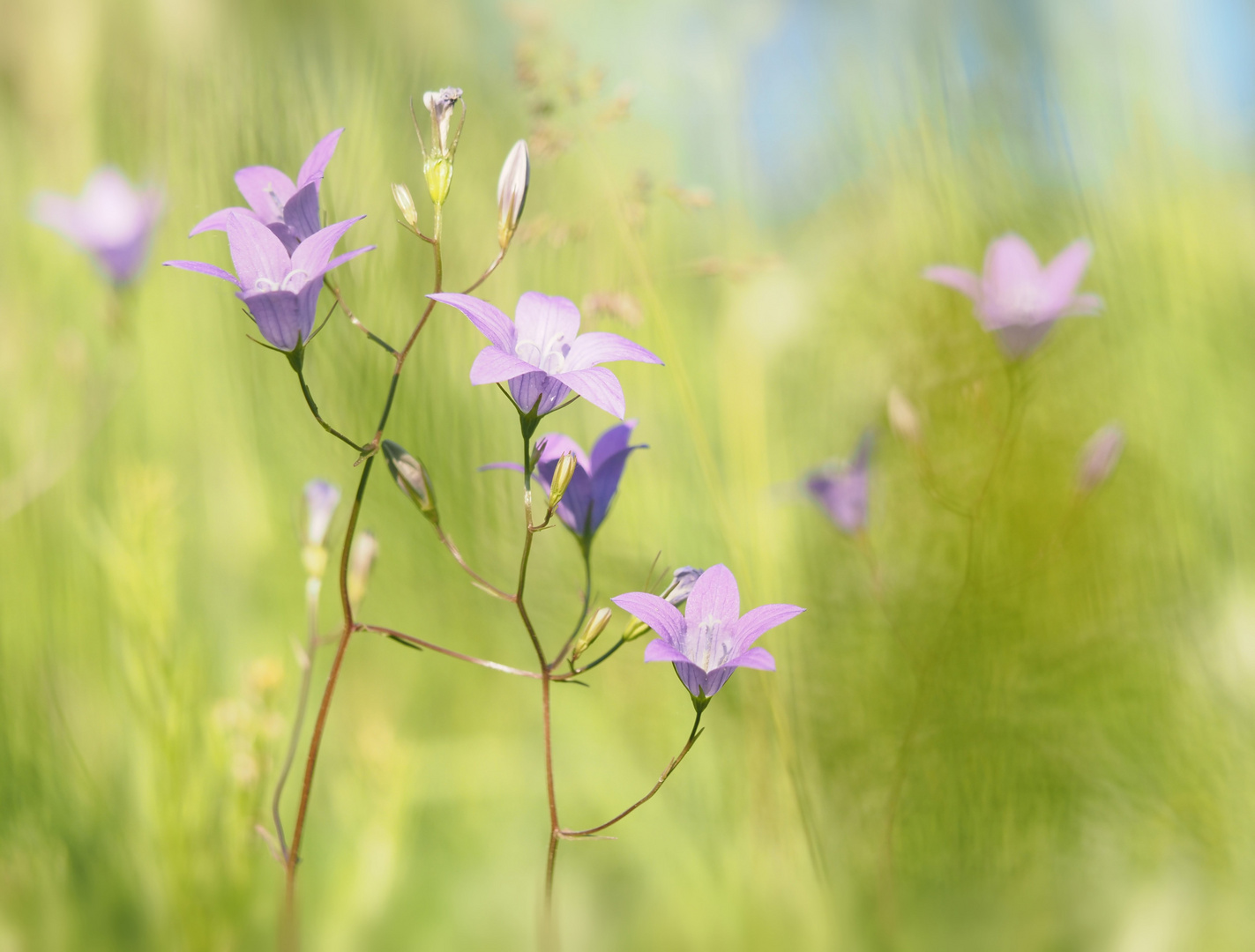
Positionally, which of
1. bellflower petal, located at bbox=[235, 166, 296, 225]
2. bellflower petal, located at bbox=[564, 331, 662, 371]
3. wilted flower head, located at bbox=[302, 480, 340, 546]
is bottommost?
wilted flower head, located at bbox=[302, 480, 340, 546]

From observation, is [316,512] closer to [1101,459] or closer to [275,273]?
[275,273]

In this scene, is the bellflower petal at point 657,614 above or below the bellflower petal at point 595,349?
below

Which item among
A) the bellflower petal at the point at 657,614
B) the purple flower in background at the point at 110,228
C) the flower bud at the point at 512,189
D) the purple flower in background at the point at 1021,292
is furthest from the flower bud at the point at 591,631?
the purple flower in background at the point at 110,228

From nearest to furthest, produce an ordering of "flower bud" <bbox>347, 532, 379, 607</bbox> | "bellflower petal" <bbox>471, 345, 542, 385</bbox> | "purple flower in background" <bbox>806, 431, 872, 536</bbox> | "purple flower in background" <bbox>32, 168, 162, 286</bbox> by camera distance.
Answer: "bellflower petal" <bbox>471, 345, 542, 385</bbox> < "flower bud" <bbox>347, 532, 379, 607</bbox> < "purple flower in background" <bbox>806, 431, 872, 536</bbox> < "purple flower in background" <bbox>32, 168, 162, 286</bbox>

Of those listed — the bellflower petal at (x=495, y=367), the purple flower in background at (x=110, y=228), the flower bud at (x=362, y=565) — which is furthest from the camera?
the purple flower in background at (x=110, y=228)

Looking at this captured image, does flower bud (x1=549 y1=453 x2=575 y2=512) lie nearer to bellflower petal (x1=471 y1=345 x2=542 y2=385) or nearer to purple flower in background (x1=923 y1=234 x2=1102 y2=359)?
bellflower petal (x1=471 y1=345 x2=542 y2=385)

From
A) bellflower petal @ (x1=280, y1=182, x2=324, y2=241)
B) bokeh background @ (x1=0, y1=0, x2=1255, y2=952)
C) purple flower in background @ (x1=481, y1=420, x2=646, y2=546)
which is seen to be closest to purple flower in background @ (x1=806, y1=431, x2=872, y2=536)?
bokeh background @ (x1=0, y1=0, x2=1255, y2=952)

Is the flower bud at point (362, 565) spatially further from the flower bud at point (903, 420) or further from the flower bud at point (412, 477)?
the flower bud at point (903, 420)
